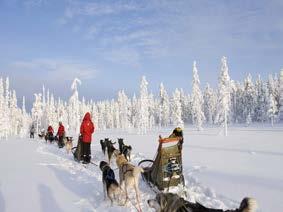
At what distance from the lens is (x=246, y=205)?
4.26 meters

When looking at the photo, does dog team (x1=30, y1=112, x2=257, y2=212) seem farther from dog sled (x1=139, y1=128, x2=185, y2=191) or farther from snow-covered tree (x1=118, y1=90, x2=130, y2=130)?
snow-covered tree (x1=118, y1=90, x2=130, y2=130)

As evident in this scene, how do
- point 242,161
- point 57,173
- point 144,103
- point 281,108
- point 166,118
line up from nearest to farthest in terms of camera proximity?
point 57,173 → point 242,161 → point 144,103 → point 281,108 → point 166,118

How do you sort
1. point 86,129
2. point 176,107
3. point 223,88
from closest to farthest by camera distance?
point 86,129, point 223,88, point 176,107

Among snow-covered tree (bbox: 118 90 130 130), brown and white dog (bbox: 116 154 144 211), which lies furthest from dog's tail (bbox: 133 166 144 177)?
snow-covered tree (bbox: 118 90 130 130)

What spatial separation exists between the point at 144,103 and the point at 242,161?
186 ft

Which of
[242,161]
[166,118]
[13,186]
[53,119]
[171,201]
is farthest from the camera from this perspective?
[166,118]

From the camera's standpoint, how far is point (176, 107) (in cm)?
6744

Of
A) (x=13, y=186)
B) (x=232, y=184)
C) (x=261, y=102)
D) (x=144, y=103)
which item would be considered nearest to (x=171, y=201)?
(x=232, y=184)

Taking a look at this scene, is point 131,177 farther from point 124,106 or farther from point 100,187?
point 124,106

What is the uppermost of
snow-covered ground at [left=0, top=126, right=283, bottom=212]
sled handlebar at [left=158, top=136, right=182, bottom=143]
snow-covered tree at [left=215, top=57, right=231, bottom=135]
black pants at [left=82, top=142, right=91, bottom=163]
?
snow-covered tree at [left=215, top=57, right=231, bottom=135]

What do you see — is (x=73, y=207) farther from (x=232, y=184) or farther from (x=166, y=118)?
(x=166, y=118)

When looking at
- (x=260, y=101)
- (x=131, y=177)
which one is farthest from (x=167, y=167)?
(x=260, y=101)

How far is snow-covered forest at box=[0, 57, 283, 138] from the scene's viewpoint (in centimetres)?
5819

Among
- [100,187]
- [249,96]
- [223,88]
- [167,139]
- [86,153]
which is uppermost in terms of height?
[249,96]
